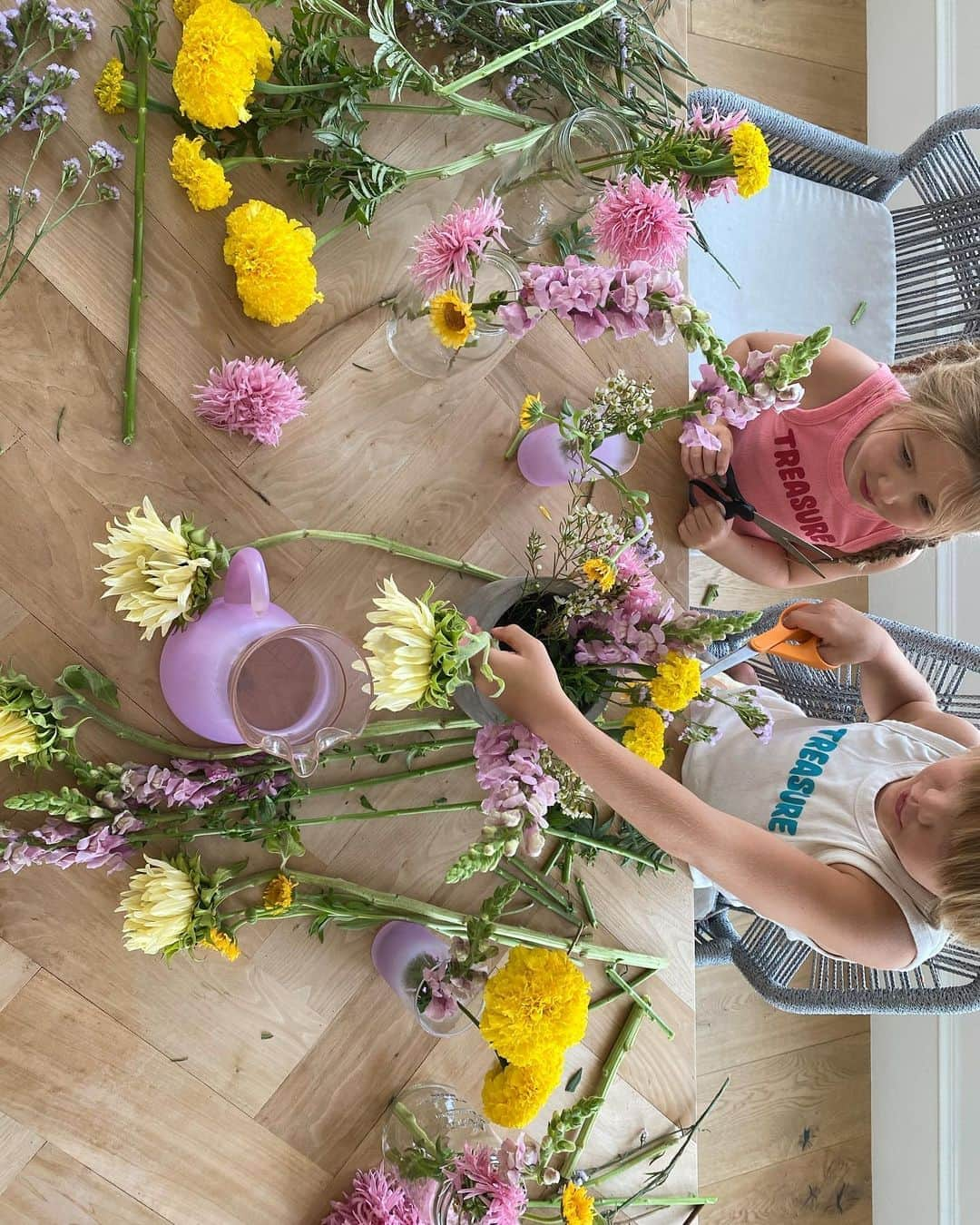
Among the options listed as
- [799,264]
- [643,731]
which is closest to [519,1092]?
[643,731]

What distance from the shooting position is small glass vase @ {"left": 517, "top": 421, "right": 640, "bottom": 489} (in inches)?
37.0

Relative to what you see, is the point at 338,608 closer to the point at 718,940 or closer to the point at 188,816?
the point at 188,816

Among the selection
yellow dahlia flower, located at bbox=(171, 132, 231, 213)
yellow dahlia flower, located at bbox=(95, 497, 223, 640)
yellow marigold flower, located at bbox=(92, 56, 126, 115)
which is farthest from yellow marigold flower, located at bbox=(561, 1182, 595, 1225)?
yellow marigold flower, located at bbox=(92, 56, 126, 115)

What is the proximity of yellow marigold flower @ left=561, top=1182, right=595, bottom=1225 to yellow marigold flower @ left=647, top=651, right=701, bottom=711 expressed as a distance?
0.47 metres

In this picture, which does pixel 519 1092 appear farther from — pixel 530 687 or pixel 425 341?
pixel 425 341

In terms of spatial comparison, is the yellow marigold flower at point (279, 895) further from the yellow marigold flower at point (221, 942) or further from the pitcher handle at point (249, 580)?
the pitcher handle at point (249, 580)

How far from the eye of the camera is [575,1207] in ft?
2.76

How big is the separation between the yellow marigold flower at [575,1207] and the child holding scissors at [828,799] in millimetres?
322

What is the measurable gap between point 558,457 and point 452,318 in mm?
206

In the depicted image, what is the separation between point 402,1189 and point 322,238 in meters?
0.95

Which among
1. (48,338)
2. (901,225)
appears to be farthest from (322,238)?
(901,225)

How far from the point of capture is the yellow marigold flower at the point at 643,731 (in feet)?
2.75

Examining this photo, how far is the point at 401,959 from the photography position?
89 cm

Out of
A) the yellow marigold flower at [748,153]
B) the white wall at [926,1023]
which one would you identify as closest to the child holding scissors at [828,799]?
the yellow marigold flower at [748,153]
